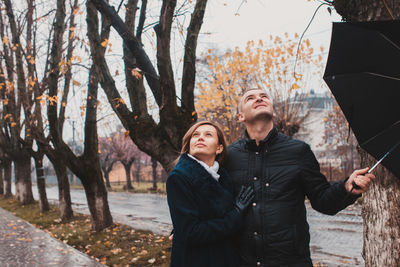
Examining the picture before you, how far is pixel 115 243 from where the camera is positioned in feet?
26.6

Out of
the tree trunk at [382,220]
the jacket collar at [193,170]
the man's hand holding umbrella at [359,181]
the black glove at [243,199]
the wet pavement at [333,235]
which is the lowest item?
A: the wet pavement at [333,235]

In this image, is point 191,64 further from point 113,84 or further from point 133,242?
point 133,242

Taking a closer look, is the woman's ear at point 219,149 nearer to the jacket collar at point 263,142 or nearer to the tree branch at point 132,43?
the jacket collar at point 263,142

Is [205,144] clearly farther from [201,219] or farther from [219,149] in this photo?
[201,219]

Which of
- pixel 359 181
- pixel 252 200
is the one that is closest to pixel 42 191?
pixel 252 200

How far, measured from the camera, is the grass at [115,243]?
6.64 meters

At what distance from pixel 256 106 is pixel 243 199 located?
691 mm

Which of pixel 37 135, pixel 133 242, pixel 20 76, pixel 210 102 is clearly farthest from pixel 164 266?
pixel 210 102

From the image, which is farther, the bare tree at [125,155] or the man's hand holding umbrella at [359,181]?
the bare tree at [125,155]

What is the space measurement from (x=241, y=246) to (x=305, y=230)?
47 centimetres

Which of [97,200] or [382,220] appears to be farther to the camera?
[97,200]

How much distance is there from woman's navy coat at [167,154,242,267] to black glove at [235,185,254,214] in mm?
47

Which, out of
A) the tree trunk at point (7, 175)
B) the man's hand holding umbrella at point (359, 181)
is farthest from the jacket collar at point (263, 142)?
the tree trunk at point (7, 175)

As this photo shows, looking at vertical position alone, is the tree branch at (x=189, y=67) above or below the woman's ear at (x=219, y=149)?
above
